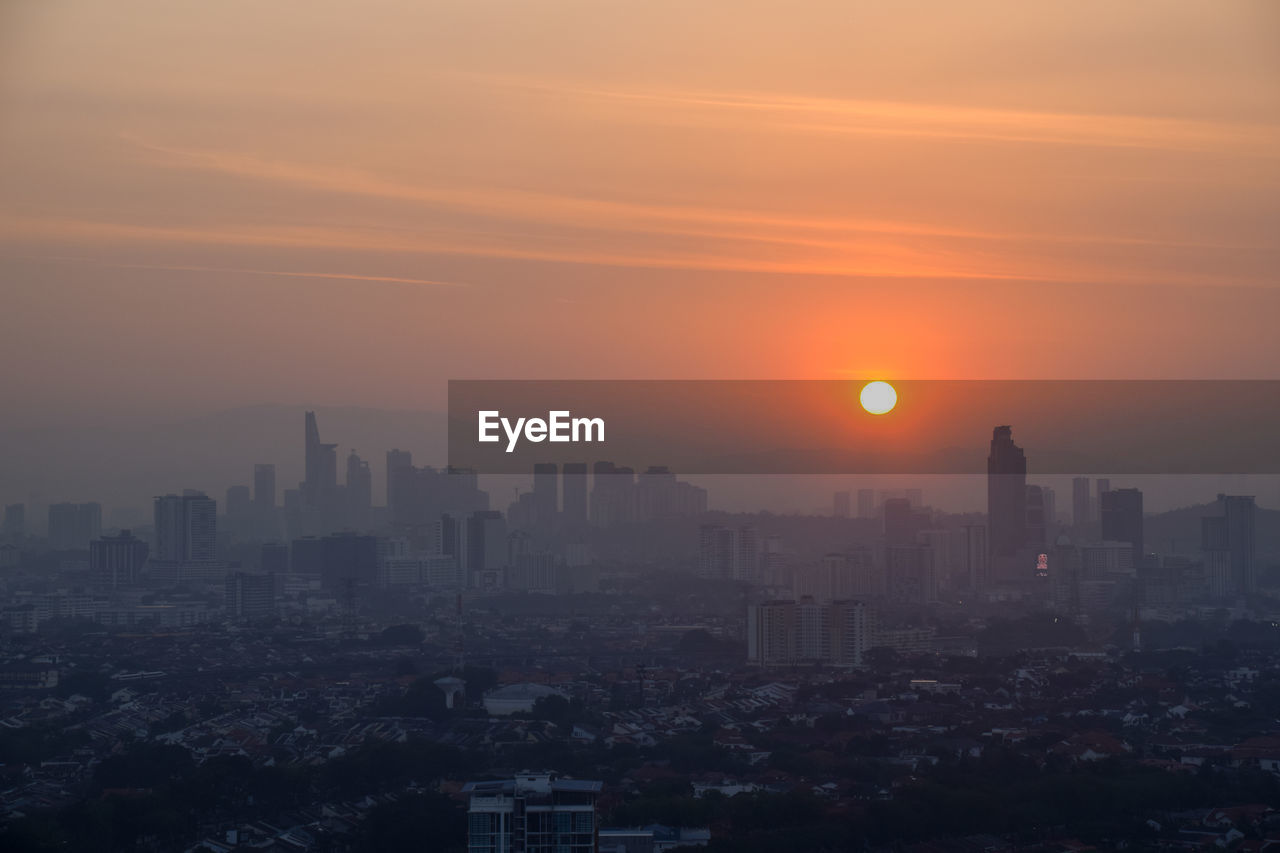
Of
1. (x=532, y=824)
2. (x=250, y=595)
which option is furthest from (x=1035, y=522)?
(x=532, y=824)

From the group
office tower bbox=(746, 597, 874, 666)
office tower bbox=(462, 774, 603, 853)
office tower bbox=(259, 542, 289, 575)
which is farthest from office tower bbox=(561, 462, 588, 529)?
office tower bbox=(462, 774, 603, 853)

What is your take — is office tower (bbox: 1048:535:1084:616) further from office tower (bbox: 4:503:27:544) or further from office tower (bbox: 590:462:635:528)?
office tower (bbox: 4:503:27:544)

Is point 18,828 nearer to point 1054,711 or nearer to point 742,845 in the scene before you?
point 742,845

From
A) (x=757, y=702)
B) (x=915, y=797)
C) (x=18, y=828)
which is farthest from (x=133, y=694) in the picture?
(x=915, y=797)

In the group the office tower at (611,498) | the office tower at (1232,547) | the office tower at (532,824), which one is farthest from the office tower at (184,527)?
the office tower at (532,824)

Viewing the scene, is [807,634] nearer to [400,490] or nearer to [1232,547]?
[1232,547]

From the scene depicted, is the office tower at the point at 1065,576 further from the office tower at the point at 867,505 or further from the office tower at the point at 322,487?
the office tower at the point at 322,487
